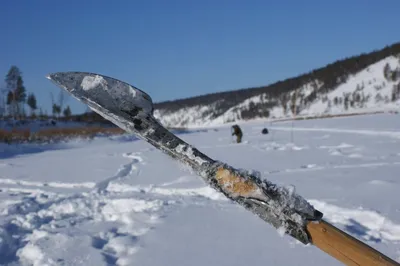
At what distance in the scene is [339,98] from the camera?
10062cm

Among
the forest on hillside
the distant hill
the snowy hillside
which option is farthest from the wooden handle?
the forest on hillside

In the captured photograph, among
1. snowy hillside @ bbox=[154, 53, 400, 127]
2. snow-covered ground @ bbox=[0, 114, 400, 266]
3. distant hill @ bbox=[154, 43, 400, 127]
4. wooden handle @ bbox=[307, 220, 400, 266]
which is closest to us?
wooden handle @ bbox=[307, 220, 400, 266]

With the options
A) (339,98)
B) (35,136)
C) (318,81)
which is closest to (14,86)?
(35,136)

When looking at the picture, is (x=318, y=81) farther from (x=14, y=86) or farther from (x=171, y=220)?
(x=171, y=220)

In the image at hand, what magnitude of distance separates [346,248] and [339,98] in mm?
107266

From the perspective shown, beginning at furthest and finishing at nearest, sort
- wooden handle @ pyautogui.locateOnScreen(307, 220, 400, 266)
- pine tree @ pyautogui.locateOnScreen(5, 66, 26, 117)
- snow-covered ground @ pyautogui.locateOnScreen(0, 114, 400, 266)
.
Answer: pine tree @ pyautogui.locateOnScreen(5, 66, 26, 117)
snow-covered ground @ pyautogui.locateOnScreen(0, 114, 400, 266)
wooden handle @ pyautogui.locateOnScreen(307, 220, 400, 266)

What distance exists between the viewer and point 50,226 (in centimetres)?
371

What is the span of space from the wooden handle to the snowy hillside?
73086 millimetres

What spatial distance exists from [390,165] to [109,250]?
5.94 metres

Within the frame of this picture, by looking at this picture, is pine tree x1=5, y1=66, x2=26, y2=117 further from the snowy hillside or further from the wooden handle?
the wooden handle

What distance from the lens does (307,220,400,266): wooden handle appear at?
983 mm

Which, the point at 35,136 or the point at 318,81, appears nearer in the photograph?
the point at 35,136

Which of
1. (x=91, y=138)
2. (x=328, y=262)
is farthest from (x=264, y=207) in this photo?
(x=91, y=138)

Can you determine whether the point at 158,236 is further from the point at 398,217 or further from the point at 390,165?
the point at 390,165
